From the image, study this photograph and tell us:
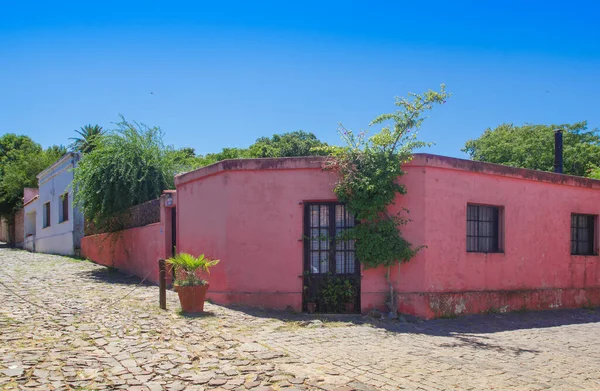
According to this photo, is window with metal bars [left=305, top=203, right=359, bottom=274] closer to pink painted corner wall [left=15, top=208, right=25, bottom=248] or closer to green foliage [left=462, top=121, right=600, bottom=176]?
green foliage [left=462, top=121, right=600, bottom=176]

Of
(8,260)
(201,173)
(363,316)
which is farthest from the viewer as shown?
(8,260)

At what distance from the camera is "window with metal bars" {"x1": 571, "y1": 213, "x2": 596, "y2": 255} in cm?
1378

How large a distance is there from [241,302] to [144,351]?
3767mm

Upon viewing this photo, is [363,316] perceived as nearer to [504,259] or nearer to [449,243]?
[449,243]

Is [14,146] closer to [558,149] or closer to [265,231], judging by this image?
[265,231]

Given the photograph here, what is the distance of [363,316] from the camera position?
10.3 m

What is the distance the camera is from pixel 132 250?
1598 cm

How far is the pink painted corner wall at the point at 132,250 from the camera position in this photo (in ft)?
46.5

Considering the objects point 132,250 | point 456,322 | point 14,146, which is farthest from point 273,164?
point 14,146

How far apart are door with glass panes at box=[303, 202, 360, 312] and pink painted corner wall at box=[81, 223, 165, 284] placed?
178 inches

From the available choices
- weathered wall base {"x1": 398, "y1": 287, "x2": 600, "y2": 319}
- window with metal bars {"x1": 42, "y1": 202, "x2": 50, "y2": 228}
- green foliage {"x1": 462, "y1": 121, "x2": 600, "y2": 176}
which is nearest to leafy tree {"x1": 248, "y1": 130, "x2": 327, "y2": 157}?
green foliage {"x1": 462, "y1": 121, "x2": 600, "y2": 176}

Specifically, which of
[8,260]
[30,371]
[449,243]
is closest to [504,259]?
[449,243]

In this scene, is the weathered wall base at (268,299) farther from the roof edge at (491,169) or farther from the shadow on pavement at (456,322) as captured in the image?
the roof edge at (491,169)

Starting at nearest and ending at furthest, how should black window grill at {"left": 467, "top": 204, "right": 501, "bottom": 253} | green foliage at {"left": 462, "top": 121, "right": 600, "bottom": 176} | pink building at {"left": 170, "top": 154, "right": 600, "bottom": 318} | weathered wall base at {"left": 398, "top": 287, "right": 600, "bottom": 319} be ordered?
1. weathered wall base at {"left": 398, "top": 287, "right": 600, "bottom": 319}
2. pink building at {"left": 170, "top": 154, "right": 600, "bottom": 318}
3. black window grill at {"left": 467, "top": 204, "right": 501, "bottom": 253}
4. green foliage at {"left": 462, "top": 121, "right": 600, "bottom": 176}
